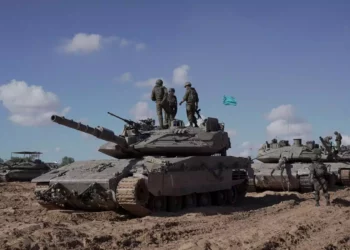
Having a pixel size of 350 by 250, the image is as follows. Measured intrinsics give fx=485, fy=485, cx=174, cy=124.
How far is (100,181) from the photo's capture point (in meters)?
12.1

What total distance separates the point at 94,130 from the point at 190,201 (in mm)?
3592

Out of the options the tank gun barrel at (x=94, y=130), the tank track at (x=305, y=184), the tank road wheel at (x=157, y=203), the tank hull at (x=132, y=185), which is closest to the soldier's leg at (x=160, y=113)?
the tank hull at (x=132, y=185)

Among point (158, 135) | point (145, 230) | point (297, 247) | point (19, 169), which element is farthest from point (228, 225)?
point (19, 169)

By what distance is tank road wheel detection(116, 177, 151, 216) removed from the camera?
1158 centimetres

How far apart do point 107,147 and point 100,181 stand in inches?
109

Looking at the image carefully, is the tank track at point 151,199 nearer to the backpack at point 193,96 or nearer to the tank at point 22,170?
the backpack at point 193,96

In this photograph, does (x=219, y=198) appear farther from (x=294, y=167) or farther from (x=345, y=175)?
(x=345, y=175)

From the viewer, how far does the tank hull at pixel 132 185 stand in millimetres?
12016

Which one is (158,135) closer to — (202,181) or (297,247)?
(202,181)

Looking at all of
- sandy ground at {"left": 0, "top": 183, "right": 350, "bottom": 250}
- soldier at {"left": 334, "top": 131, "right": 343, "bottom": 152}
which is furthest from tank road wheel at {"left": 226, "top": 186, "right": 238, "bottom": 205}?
soldier at {"left": 334, "top": 131, "right": 343, "bottom": 152}

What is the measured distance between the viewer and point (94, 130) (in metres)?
13.0

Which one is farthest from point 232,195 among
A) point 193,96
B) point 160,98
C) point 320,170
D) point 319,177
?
point 160,98

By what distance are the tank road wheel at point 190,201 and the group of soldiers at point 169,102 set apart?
2.81m

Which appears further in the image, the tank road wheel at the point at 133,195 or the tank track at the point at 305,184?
the tank track at the point at 305,184
